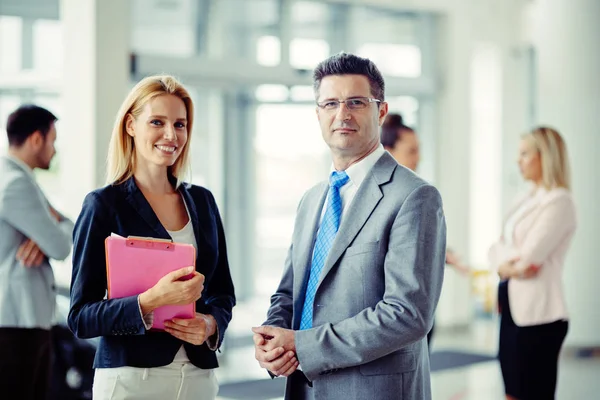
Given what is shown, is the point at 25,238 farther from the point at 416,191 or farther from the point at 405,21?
the point at 405,21

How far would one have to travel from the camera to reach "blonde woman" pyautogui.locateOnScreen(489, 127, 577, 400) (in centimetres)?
475

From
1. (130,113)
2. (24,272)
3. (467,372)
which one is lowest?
(467,372)

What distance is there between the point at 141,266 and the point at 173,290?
5.0 inches

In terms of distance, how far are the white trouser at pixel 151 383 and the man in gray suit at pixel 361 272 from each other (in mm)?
270

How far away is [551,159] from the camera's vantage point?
491 cm

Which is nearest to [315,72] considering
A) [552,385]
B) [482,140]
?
[552,385]

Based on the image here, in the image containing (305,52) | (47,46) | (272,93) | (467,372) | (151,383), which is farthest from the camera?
(272,93)

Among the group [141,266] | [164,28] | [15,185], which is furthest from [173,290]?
[164,28]

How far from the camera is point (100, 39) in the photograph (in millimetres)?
6883

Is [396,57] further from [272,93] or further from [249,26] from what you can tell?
[249,26]

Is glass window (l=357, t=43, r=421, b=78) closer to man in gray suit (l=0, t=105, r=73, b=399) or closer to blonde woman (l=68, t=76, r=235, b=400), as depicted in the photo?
man in gray suit (l=0, t=105, r=73, b=399)

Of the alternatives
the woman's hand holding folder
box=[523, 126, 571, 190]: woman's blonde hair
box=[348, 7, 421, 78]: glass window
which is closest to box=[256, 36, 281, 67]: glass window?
box=[348, 7, 421, 78]: glass window

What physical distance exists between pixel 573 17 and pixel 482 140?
167 inches

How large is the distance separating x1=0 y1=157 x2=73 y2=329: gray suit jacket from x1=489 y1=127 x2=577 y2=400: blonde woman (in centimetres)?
236
